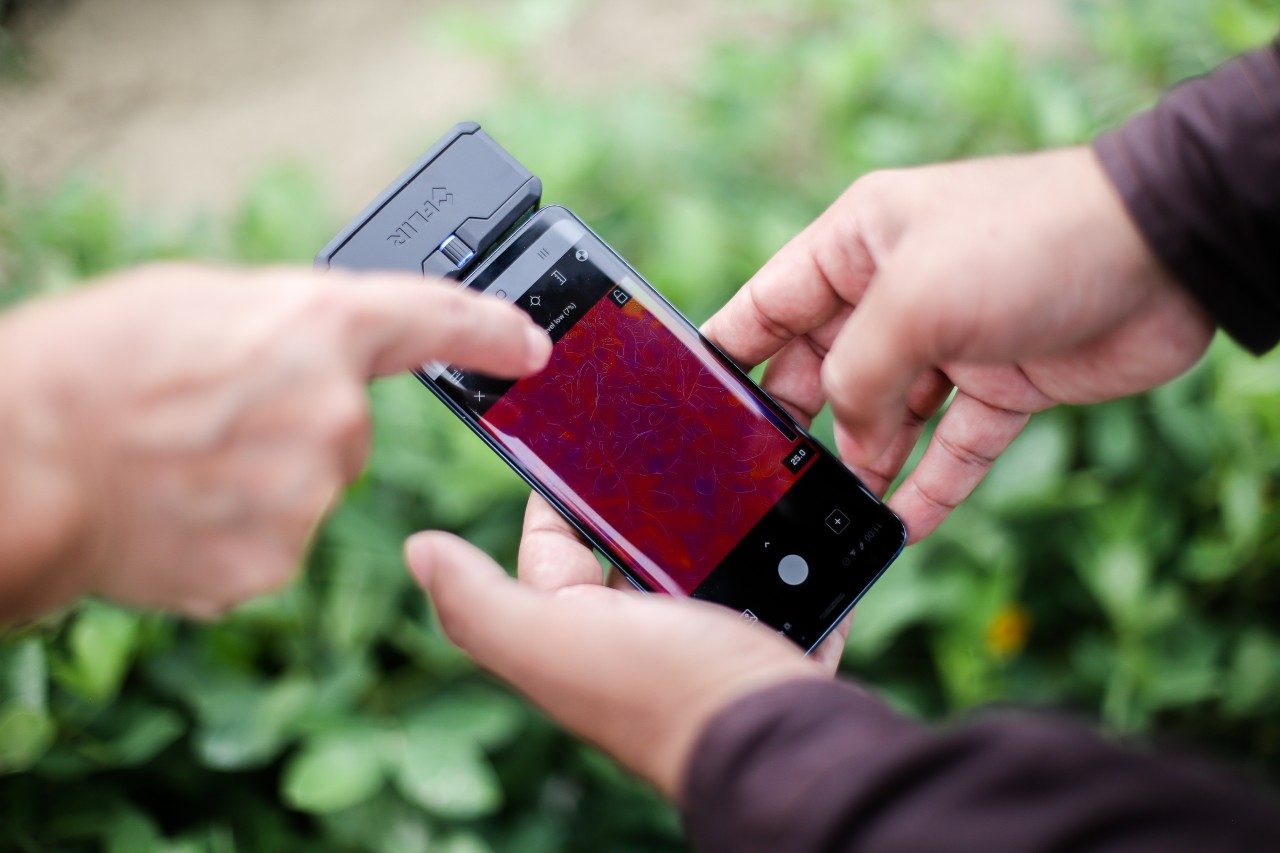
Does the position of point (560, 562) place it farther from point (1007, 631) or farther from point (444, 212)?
point (1007, 631)

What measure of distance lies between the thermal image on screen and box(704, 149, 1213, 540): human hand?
0.09 meters

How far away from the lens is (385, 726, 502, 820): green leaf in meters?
0.94

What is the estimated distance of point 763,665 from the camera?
0.59 metres

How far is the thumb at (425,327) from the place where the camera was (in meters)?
0.57

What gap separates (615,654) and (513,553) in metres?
0.51

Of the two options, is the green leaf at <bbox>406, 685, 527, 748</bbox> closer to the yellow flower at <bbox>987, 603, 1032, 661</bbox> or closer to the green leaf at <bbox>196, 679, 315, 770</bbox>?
the green leaf at <bbox>196, 679, 315, 770</bbox>

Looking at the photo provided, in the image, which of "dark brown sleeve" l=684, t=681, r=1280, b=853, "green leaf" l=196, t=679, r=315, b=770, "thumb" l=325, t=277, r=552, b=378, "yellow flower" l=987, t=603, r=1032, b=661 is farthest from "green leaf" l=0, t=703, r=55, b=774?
"yellow flower" l=987, t=603, r=1032, b=661

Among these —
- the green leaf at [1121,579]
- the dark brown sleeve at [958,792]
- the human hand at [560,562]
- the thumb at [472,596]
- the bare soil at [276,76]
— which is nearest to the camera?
the dark brown sleeve at [958,792]

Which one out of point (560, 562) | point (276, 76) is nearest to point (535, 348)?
point (560, 562)

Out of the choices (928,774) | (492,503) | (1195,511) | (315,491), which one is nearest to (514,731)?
(492,503)

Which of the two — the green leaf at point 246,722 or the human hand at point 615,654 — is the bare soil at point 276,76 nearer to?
the green leaf at point 246,722

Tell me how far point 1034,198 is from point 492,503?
676mm

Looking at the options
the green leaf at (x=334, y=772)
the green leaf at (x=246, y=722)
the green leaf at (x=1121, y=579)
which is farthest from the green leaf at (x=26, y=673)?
the green leaf at (x=1121, y=579)

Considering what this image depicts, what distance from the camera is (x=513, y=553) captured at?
3.65ft
